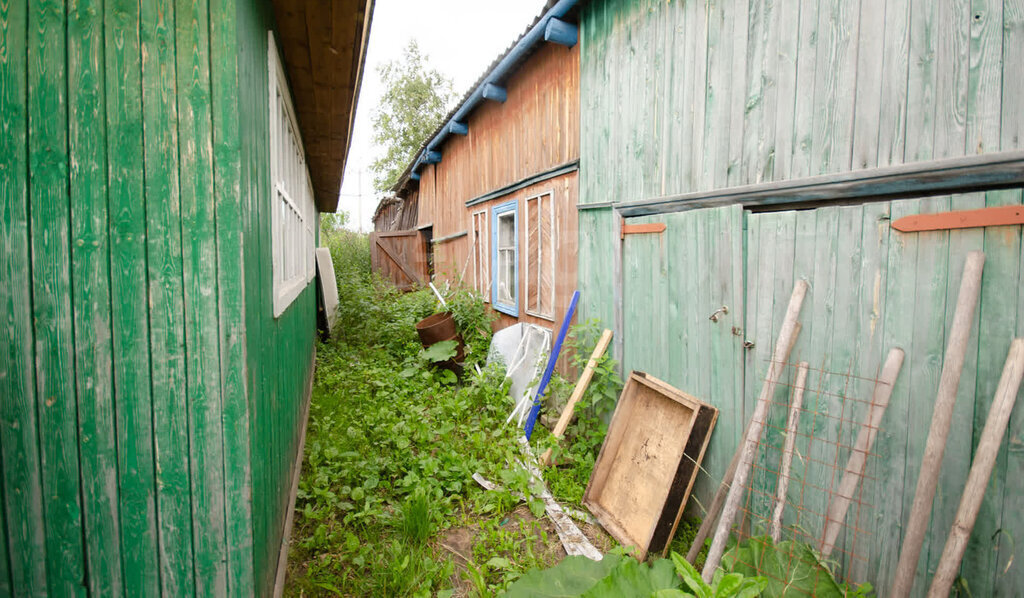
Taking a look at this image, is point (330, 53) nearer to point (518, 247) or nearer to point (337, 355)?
point (518, 247)

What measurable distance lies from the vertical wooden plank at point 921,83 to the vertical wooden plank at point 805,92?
0.44 metres

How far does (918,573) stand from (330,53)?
13.8 ft

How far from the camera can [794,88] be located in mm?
2664

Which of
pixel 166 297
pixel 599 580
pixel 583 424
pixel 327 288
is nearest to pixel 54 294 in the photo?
pixel 166 297

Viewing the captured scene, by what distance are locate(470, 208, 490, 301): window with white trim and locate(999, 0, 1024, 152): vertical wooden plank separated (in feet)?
20.3

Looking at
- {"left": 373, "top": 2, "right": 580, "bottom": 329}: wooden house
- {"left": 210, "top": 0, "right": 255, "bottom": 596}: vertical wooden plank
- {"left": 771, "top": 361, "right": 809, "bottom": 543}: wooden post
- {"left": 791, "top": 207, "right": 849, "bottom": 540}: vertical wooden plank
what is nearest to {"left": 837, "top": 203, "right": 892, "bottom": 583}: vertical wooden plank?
{"left": 791, "top": 207, "right": 849, "bottom": 540}: vertical wooden plank

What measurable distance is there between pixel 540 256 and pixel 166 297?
4144 mm

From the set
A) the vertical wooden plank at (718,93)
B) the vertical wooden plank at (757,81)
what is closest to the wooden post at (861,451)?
the vertical wooden plank at (757,81)

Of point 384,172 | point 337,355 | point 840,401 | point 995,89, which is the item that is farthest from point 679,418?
point 384,172

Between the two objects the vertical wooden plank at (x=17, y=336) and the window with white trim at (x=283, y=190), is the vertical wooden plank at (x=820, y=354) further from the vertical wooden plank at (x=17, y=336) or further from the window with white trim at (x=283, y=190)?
the vertical wooden plank at (x=17, y=336)

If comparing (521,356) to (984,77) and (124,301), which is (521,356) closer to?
(124,301)

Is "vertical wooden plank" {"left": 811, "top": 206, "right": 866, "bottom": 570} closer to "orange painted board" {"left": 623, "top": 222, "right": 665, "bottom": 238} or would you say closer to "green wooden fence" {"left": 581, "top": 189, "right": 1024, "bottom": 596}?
"green wooden fence" {"left": 581, "top": 189, "right": 1024, "bottom": 596}

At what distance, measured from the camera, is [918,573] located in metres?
2.19

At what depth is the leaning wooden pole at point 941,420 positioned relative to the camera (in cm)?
196
